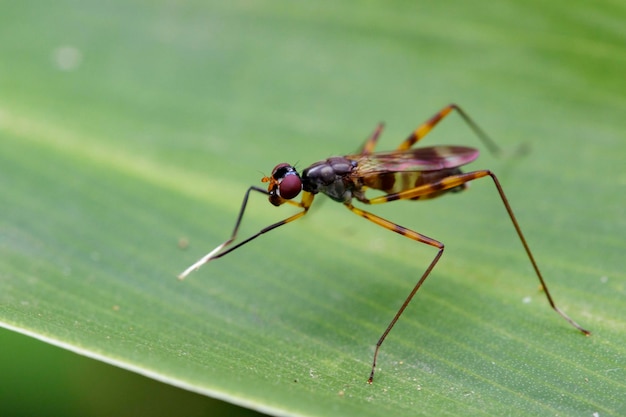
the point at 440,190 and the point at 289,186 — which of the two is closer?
the point at 289,186

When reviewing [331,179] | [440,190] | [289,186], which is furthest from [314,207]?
[440,190]

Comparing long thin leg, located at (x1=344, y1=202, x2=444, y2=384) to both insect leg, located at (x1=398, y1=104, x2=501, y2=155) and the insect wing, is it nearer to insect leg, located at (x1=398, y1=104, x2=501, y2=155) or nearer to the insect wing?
the insect wing

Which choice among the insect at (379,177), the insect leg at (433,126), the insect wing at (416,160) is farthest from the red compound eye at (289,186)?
the insect leg at (433,126)

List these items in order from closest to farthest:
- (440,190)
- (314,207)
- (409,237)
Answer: (409,237)
(440,190)
(314,207)

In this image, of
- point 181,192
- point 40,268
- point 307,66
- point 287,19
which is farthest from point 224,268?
point 287,19

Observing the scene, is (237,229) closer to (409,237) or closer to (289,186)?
(289,186)

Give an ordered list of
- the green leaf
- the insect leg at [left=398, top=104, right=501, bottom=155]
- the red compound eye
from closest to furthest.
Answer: the green leaf, the red compound eye, the insect leg at [left=398, top=104, right=501, bottom=155]

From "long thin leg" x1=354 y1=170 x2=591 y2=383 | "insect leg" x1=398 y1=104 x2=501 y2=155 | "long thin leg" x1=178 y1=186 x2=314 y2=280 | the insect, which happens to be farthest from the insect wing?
"long thin leg" x1=178 y1=186 x2=314 y2=280
